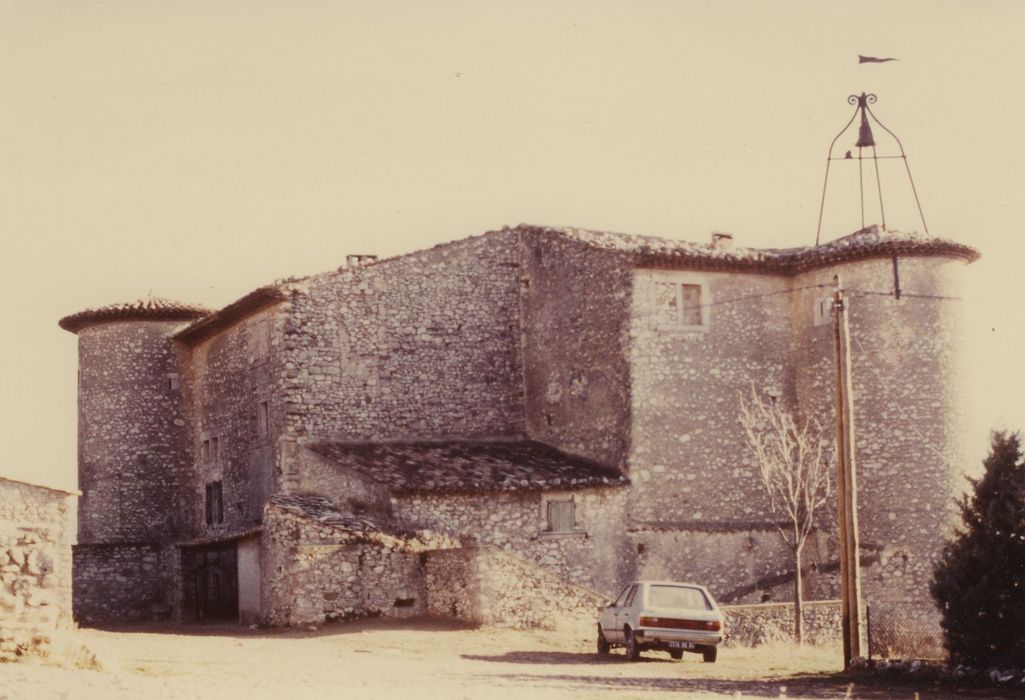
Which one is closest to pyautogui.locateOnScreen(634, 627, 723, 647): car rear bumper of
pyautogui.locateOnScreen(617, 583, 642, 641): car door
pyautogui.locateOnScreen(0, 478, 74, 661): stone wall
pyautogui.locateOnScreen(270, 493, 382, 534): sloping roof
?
pyautogui.locateOnScreen(617, 583, 642, 641): car door

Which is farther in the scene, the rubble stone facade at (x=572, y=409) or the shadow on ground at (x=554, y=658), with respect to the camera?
the rubble stone facade at (x=572, y=409)

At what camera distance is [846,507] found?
24656mm

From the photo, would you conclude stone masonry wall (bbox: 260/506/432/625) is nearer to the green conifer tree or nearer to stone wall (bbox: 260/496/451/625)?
stone wall (bbox: 260/496/451/625)

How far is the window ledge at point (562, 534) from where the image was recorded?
3522 centimetres

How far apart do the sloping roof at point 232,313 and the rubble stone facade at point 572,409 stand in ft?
0.30

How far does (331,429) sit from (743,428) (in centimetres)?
998

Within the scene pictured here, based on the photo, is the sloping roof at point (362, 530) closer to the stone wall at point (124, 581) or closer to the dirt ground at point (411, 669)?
the dirt ground at point (411, 669)

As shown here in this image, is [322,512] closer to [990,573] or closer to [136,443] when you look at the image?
[136,443]

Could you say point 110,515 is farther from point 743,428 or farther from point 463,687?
point 463,687

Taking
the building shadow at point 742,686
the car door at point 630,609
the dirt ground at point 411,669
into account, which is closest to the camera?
the dirt ground at point 411,669

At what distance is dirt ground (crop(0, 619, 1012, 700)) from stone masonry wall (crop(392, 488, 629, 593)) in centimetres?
341

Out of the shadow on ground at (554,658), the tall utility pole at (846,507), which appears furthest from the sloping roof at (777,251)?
the shadow on ground at (554,658)

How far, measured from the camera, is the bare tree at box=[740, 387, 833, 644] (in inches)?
1436

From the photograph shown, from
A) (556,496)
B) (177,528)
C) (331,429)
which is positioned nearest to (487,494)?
(556,496)
